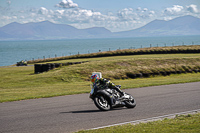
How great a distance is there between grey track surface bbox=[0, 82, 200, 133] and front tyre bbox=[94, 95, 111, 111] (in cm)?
24

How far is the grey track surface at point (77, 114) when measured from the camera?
9.30 metres

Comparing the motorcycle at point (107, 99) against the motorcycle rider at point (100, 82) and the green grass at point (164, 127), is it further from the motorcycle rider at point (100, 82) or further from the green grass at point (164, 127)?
the green grass at point (164, 127)

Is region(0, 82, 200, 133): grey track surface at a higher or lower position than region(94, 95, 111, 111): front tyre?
lower

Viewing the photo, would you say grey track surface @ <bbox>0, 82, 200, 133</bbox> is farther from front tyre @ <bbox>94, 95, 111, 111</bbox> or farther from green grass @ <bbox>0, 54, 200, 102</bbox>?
green grass @ <bbox>0, 54, 200, 102</bbox>

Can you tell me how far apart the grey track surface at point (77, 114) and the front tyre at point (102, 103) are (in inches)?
9.4

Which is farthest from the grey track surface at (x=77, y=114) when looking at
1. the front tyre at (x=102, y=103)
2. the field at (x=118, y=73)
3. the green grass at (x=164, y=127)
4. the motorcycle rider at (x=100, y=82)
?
the field at (x=118, y=73)

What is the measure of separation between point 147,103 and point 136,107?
1046 millimetres

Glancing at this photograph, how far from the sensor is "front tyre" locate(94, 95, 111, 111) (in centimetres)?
1169

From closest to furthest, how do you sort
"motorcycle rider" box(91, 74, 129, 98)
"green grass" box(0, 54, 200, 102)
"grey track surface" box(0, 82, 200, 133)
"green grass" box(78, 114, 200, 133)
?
"green grass" box(78, 114, 200, 133) → "grey track surface" box(0, 82, 200, 133) → "motorcycle rider" box(91, 74, 129, 98) → "green grass" box(0, 54, 200, 102)

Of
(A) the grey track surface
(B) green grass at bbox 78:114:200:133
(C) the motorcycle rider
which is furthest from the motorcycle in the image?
(B) green grass at bbox 78:114:200:133

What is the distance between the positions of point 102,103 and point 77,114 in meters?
1.16

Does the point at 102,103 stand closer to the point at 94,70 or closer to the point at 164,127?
the point at 164,127

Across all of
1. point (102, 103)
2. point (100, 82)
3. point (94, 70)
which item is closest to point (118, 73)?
point (94, 70)

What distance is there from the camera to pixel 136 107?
12352mm
